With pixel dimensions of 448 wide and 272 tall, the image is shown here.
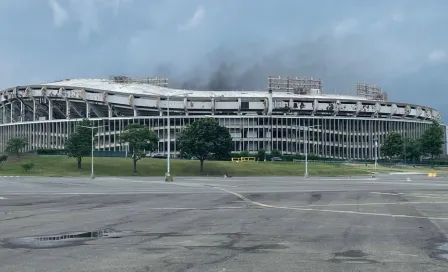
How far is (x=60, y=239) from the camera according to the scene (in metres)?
14.9

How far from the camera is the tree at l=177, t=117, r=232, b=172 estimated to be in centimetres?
A: 10256

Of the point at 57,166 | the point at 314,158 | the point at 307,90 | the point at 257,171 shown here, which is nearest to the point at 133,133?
the point at 57,166

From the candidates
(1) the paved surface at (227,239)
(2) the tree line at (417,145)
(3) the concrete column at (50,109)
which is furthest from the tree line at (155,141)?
(1) the paved surface at (227,239)

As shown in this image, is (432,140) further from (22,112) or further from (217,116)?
(22,112)

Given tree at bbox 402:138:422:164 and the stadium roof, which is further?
the stadium roof

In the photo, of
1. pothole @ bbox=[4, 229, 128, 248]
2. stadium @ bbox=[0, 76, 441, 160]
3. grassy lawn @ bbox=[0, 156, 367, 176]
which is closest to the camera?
pothole @ bbox=[4, 229, 128, 248]

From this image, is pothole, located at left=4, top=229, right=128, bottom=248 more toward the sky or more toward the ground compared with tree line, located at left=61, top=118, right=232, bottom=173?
more toward the ground

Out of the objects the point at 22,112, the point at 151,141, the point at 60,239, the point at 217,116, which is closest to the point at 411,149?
the point at 217,116

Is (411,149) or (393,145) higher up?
(393,145)

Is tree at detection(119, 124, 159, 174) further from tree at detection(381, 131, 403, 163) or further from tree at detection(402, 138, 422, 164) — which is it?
tree at detection(402, 138, 422, 164)

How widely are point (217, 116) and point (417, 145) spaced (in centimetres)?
5620

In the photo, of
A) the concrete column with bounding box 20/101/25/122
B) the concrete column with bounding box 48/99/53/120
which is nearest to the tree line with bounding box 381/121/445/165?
the concrete column with bounding box 48/99/53/120

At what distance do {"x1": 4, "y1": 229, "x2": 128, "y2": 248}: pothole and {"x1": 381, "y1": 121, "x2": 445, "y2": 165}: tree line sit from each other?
→ 12810 centimetres

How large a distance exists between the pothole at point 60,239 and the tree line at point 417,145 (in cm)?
12810
